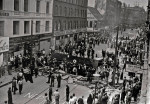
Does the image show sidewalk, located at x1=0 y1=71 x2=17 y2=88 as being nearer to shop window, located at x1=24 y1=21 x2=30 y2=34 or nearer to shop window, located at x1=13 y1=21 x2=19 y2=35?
shop window, located at x1=13 y1=21 x2=19 y2=35

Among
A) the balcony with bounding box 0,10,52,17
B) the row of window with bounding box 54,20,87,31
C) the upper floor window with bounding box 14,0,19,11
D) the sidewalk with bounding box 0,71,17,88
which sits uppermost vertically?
the upper floor window with bounding box 14,0,19,11

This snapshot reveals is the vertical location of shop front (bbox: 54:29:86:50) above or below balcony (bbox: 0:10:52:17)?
below

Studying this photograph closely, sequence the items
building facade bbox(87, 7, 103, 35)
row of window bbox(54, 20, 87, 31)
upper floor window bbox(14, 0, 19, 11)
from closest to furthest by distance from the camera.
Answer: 1. upper floor window bbox(14, 0, 19, 11)
2. row of window bbox(54, 20, 87, 31)
3. building facade bbox(87, 7, 103, 35)

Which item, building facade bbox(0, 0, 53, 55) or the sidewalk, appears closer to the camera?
the sidewalk

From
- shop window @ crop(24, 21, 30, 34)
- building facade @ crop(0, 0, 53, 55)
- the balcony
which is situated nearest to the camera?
the balcony

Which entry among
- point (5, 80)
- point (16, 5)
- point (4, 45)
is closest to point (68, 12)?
point (16, 5)

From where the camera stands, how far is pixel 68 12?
49.0 metres

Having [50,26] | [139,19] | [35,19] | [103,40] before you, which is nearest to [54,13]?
[50,26]

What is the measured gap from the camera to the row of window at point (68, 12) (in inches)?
1711

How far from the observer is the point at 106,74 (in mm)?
24375

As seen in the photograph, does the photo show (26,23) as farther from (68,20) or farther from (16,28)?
(68,20)

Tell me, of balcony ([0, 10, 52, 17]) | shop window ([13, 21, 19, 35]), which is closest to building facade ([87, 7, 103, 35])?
balcony ([0, 10, 52, 17])

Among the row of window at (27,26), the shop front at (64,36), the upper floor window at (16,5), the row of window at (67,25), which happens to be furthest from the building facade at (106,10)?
the upper floor window at (16,5)

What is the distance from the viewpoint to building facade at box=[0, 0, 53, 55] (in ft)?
90.5
